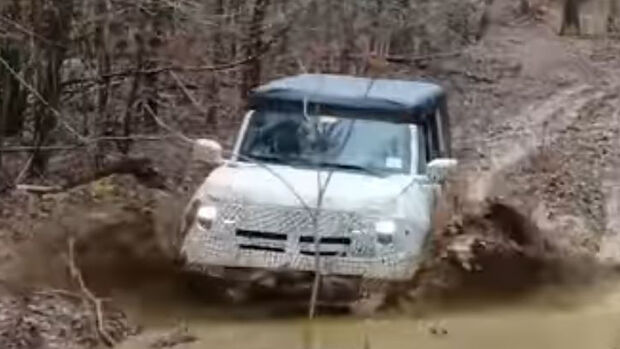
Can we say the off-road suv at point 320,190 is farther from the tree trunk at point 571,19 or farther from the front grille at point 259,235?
the tree trunk at point 571,19

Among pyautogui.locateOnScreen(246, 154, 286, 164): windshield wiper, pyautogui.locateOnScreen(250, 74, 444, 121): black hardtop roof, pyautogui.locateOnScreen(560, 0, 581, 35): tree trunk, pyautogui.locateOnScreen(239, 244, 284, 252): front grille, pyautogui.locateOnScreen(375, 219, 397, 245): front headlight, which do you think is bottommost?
pyautogui.locateOnScreen(560, 0, 581, 35): tree trunk

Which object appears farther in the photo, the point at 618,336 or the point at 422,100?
the point at 422,100

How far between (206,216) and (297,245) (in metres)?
0.72

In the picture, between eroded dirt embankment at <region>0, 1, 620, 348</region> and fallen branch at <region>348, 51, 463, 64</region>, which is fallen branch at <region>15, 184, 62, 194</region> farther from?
fallen branch at <region>348, 51, 463, 64</region>

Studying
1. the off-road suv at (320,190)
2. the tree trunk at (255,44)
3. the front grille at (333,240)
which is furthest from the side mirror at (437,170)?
the tree trunk at (255,44)

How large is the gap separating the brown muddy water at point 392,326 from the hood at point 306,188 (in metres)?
0.79

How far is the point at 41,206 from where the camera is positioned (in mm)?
12992

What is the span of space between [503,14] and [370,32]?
8522mm

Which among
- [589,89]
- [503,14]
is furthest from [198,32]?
[503,14]

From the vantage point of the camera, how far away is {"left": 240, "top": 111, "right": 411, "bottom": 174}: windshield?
10578 mm

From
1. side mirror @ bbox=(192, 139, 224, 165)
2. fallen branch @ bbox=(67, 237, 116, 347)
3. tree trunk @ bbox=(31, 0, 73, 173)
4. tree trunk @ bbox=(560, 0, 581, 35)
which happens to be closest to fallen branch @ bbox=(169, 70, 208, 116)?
tree trunk @ bbox=(31, 0, 73, 173)

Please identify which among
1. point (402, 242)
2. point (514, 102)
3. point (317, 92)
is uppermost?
point (317, 92)

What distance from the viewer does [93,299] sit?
993 cm

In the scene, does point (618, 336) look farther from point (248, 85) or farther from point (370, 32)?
point (370, 32)
